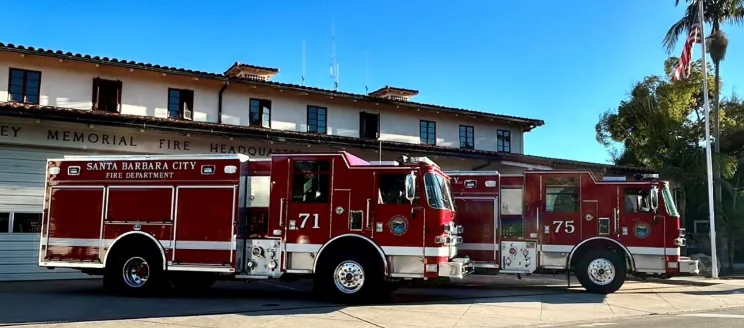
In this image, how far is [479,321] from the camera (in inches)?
405

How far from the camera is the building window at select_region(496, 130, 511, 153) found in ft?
82.2

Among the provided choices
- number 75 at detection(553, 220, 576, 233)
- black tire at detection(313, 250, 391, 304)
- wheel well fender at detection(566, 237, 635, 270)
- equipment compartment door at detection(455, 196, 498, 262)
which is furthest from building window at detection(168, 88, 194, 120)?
wheel well fender at detection(566, 237, 635, 270)

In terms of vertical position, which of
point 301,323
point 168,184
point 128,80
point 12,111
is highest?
point 128,80

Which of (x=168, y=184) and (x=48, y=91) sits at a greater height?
(x=48, y=91)

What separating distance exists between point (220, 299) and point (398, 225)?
13.1 ft

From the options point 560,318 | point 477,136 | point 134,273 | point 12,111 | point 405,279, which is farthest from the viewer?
point 477,136

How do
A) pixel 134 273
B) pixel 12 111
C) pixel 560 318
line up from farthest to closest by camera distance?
pixel 12 111
pixel 134 273
pixel 560 318

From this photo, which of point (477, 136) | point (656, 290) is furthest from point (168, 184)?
point (477, 136)

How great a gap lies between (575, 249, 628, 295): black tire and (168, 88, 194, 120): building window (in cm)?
1176

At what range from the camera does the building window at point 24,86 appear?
16.2m

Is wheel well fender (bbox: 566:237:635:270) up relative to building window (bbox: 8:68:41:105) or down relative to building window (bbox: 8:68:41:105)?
down

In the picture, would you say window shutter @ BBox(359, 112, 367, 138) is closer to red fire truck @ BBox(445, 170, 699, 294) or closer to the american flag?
red fire truck @ BBox(445, 170, 699, 294)

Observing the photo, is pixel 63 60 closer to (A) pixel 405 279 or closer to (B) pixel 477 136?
(A) pixel 405 279

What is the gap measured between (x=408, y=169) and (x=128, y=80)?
10003mm
